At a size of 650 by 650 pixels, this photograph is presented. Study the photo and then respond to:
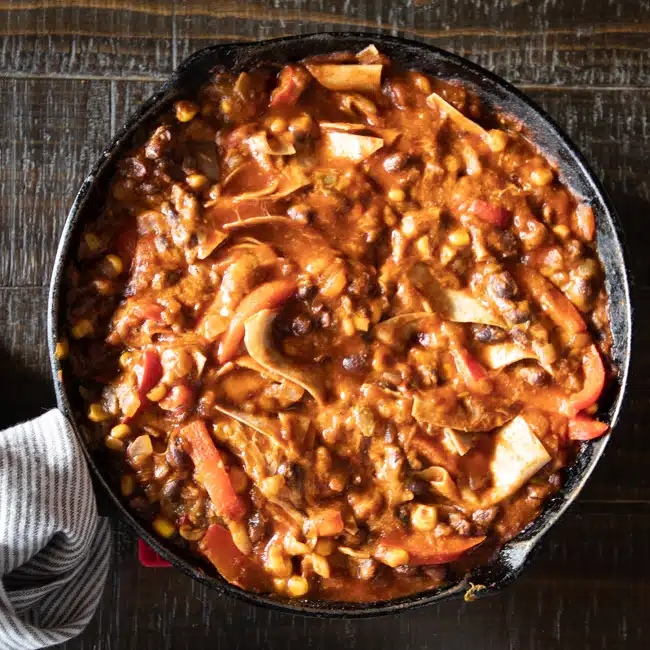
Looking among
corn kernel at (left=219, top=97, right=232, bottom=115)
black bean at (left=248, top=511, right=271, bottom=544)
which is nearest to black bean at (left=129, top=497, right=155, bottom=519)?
black bean at (left=248, top=511, right=271, bottom=544)

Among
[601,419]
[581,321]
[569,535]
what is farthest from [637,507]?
[581,321]

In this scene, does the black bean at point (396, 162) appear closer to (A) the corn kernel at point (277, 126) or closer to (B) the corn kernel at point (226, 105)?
(A) the corn kernel at point (277, 126)

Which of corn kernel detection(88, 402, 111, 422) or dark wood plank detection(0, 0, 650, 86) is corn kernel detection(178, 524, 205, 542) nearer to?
corn kernel detection(88, 402, 111, 422)

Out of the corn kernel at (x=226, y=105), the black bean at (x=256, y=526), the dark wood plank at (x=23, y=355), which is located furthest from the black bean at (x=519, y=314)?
the dark wood plank at (x=23, y=355)

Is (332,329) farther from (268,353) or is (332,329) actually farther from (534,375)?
(534,375)

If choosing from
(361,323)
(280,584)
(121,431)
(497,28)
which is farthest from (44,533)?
(497,28)
